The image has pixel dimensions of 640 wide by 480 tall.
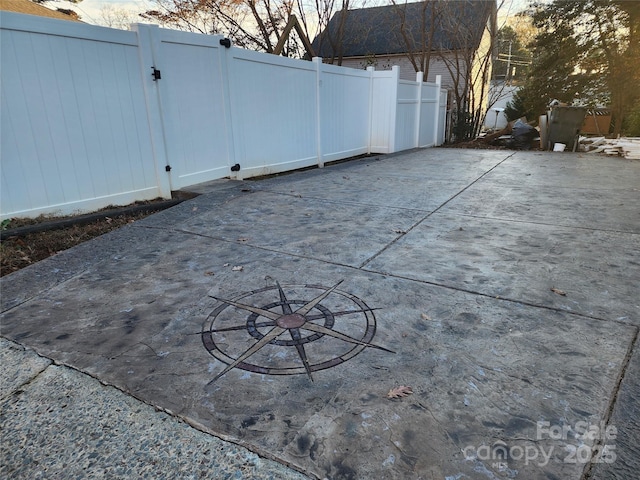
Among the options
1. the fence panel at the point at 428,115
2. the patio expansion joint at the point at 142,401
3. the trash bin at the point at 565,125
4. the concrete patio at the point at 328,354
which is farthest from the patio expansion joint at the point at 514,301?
the trash bin at the point at 565,125

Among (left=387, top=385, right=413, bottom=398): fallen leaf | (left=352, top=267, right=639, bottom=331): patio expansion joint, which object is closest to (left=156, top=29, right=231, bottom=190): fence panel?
(left=352, top=267, right=639, bottom=331): patio expansion joint

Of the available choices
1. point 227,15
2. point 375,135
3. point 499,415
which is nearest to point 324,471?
point 499,415

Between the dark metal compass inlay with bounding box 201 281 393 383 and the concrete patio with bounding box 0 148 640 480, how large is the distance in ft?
0.04

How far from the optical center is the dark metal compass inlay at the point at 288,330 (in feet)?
6.57

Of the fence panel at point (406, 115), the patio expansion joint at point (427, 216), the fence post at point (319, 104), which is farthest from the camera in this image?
the fence panel at point (406, 115)

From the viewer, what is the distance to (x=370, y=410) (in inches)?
66.3

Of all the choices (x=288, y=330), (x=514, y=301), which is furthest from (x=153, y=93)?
(x=514, y=301)

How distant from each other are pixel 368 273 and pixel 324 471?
1.75m

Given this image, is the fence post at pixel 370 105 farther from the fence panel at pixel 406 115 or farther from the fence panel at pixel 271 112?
the fence panel at pixel 271 112

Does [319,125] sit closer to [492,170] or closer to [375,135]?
[375,135]

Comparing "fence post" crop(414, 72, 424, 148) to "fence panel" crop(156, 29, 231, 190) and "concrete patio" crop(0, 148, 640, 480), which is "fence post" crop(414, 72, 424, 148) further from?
"concrete patio" crop(0, 148, 640, 480)

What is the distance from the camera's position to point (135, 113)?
4.64 m

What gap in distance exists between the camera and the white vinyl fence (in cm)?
375

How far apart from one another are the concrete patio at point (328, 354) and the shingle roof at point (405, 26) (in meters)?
12.0
